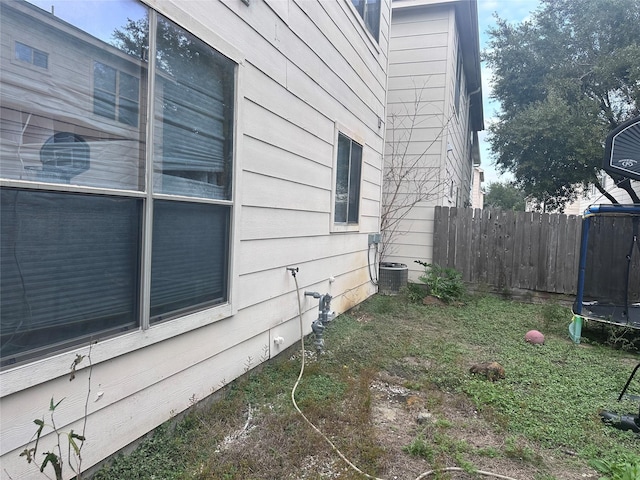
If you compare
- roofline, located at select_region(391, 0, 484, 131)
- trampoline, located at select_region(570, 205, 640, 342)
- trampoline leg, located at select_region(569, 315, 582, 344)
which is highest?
roofline, located at select_region(391, 0, 484, 131)

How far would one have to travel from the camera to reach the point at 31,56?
1.56m

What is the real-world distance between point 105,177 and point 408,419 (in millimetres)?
2452

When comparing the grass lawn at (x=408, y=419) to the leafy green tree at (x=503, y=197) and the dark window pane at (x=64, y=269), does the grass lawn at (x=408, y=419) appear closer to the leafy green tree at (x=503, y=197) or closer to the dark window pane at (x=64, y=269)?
the dark window pane at (x=64, y=269)

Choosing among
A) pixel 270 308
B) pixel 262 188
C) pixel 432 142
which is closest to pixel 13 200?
pixel 262 188

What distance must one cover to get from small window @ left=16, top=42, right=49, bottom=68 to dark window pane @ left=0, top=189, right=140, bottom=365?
511 millimetres

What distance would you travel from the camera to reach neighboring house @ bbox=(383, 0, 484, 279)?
792cm

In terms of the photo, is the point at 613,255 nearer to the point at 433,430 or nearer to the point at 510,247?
the point at 510,247

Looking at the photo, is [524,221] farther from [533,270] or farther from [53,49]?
[53,49]

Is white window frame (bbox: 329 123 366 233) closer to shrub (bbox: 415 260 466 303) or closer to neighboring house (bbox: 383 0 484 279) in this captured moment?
shrub (bbox: 415 260 466 303)

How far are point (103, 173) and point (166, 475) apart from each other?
151 centimetres

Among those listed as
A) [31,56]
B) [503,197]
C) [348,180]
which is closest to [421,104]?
[348,180]

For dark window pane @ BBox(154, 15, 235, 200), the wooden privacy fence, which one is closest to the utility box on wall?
the wooden privacy fence

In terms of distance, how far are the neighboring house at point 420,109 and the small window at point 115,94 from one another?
22.1 ft

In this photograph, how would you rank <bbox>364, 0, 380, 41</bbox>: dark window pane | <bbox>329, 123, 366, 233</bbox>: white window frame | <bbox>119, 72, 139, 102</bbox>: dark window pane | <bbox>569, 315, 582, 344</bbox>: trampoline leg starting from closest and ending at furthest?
1. <bbox>119, 72, 139, 102</bbox>: dark window pane
2. <bbox>329, 123, 366, 233</bbox>: white window frame
3. <bbox>569, 315, 582, 344</bbox>: trampoline leg
4. <bbox>364, 0, 380, 41</bbox>: dark window pane
